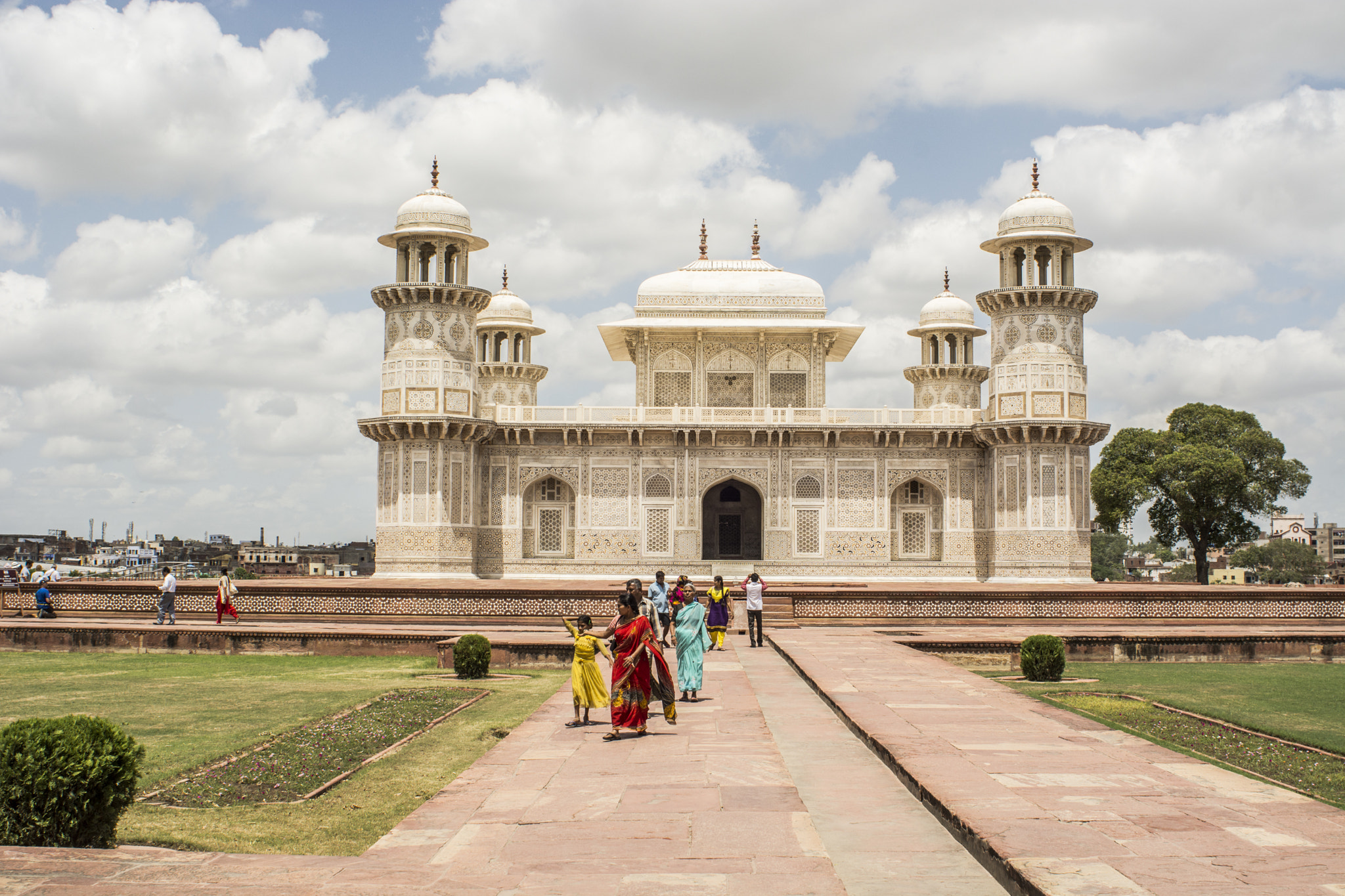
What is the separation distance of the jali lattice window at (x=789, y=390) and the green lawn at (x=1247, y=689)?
19.2 metres

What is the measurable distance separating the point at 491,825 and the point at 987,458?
2784cm

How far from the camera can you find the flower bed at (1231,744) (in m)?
7.39

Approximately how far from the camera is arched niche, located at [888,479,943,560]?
3259 centimetres

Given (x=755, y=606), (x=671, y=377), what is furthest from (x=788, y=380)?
(x=755, y=606)

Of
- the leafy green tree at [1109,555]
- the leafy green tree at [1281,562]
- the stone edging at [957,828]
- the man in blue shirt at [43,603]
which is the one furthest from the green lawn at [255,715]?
the leafy green tree at [1281,562]

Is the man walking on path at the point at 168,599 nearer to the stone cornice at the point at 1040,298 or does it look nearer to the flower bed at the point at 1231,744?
the flower bed at the point at 1231,744

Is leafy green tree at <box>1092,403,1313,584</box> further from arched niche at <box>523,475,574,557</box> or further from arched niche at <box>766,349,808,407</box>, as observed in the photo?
arched niche at <box>523,475,574,557</box>

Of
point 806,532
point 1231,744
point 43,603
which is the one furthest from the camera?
point 806,532

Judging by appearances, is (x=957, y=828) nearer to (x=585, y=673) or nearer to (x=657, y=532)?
(x=585, y=673)

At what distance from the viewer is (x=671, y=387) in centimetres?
3462

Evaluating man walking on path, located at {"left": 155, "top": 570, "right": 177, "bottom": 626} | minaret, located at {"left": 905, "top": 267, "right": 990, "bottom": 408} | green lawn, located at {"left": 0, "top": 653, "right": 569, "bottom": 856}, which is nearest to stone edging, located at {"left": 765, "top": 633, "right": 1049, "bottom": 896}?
green lawn, located at {"left": 0, "top": 653, "right": 569, "bottom": 856}

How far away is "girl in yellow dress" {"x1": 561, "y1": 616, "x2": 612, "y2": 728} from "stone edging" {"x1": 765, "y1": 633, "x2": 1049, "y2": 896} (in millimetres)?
2134

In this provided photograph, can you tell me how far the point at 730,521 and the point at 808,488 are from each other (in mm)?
2641

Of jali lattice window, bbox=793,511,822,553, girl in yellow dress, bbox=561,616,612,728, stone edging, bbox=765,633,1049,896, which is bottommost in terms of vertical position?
stone edging, bbox=765,633,1049,896
